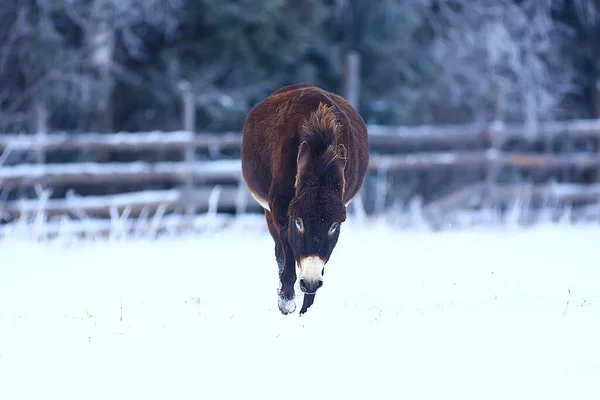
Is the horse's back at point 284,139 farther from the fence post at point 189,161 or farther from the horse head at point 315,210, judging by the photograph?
the fence post at point 189,161

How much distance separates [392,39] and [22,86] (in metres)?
6.28

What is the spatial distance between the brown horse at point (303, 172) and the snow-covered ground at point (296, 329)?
42 centimetres

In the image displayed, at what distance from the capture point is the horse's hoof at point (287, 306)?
4.92 metres

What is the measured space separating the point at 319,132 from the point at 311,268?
84 cm

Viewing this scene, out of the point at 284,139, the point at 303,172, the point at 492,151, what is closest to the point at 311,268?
the point at 303,172

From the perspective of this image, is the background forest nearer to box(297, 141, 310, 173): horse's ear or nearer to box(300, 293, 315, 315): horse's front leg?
box(300, 293, 315, 315): horse's front leg

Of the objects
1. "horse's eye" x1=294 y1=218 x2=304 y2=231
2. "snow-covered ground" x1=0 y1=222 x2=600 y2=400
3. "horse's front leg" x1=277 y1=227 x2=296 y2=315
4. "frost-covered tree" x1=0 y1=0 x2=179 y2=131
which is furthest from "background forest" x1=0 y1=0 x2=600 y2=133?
"horse's eye" x1=294 y1=218 x2=304 y2=231

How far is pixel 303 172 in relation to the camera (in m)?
4.50

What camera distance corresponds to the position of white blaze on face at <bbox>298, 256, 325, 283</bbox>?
4.31m

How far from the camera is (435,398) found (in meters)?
3.52

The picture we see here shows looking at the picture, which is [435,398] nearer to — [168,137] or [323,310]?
[323,310]

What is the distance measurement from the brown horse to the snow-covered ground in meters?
0.42

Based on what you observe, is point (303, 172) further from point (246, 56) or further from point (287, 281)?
point (246, 56)

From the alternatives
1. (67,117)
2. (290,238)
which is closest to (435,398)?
(290,238)
